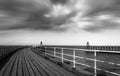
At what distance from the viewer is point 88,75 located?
16.1 feet

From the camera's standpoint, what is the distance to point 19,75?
18.5ft

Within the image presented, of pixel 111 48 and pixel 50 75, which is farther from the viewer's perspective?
pixel 111 48

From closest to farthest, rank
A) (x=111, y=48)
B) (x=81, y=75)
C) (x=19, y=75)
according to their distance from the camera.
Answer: (x=81, y=75) < (x=19, y=75) < (x=111, y=48)

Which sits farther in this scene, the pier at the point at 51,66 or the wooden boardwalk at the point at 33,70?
the wooden boardwalk at the point at 33,70

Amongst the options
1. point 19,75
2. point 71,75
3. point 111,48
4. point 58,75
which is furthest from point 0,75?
point 111,48

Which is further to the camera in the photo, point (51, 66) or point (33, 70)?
point (51, 66)

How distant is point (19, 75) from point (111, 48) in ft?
254

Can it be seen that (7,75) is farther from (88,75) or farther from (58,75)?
(88,75)

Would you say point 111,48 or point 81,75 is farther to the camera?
point 111,48

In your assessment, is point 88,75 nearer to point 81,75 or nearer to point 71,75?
point 81,75

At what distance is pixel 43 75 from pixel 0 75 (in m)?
1.96

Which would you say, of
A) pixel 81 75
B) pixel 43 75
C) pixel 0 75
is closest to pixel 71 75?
pixel 81 75

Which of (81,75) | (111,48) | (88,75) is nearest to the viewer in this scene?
(88,75)

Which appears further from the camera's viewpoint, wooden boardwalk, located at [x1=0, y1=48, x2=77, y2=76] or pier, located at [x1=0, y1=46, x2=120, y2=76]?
wooden boardwalk, located at [x1=0, y1=48, x2=77, y2=76]
